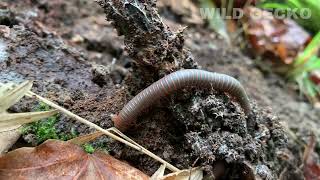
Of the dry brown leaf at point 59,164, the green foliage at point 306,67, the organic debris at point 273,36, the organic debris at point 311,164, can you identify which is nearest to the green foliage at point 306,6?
the organic debris at point 273,36

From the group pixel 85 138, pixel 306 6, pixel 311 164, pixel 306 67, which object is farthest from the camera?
pixel 306 6

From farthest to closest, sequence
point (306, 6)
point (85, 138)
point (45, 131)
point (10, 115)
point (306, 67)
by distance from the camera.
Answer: point (306, 6)
point (306, 67)
point (45, 131)
point (85, 138)
point (10, 115)

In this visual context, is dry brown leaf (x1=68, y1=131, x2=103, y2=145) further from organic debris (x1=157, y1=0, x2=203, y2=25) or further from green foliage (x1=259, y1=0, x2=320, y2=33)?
green foliage (x1=259, y1=0, x2=320, y2=33)

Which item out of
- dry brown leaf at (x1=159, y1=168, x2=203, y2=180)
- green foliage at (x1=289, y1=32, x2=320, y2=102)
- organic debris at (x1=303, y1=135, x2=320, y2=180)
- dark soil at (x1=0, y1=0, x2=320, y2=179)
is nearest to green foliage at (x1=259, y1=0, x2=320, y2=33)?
green foliage at (x1=289, y1=32, x2=320, y2=102)

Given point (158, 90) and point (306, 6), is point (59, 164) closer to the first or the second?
point (158, 90)

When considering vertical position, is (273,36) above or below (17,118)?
below

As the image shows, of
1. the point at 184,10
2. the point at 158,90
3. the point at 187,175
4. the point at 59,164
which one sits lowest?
the point at 184,10

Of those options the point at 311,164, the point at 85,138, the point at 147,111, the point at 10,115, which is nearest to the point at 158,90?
the point at 147,111
